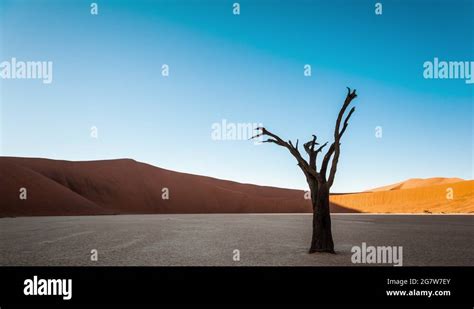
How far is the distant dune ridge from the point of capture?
5531 centimetres

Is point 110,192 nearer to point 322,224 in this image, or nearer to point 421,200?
point 421,200

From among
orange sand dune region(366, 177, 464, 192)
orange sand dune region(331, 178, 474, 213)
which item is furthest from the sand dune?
orange sand dune region(366, 177, 464, 192)

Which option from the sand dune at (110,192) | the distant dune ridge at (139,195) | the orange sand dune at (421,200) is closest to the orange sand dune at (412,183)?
the orange sand dune at (421,200)

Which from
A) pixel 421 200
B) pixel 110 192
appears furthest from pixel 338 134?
pixel 421 200

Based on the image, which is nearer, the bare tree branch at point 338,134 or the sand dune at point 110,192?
the bare tree branch at point 338,134

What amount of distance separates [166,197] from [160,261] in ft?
246

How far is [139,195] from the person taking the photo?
81188mm

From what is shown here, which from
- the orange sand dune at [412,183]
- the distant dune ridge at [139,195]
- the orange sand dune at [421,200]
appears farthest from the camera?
the orange sand dune at [412,183]

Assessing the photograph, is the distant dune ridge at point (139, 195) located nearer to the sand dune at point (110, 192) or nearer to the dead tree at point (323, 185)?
the sand dune at point (110, 192)

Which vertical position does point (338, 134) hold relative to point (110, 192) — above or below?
above

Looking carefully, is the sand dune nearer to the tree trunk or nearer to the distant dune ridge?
the distant dune ridge

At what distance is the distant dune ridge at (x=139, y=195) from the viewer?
181 feet
